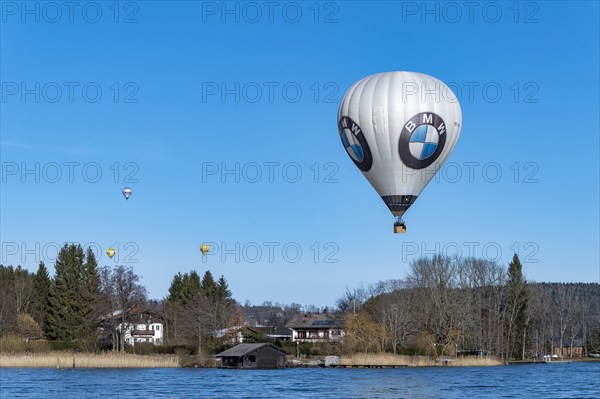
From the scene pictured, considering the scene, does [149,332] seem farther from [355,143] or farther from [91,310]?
[355,143]

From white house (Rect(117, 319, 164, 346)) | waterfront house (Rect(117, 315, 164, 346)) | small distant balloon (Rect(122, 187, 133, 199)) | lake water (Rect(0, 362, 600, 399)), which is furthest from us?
white house (Rect(117, 319, 164, 346))

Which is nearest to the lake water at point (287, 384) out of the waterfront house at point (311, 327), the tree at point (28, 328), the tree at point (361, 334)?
the tree at point (361, 334)

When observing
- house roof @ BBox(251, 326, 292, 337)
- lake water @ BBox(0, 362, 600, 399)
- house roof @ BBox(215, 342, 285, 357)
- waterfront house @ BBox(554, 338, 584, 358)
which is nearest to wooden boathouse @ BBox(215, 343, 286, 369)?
house roof @ BBox(215, 342, 285, 357)

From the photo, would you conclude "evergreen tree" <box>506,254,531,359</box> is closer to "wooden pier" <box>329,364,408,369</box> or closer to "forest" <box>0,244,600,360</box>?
"forest" <box>0,244,600,360</box>

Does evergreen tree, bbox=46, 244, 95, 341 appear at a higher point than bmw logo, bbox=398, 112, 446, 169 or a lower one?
lower

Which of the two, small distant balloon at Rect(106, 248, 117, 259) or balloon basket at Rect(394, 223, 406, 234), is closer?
balloon basket at Rect(394, 223, 406, 234)

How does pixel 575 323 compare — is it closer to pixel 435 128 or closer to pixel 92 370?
pixel 92 370

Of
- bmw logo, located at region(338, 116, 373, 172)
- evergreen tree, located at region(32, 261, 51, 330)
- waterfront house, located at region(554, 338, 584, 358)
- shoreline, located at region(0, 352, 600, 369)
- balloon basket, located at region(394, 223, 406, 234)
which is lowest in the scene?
waterfront house, located at region(554, 338, 584, 358)
